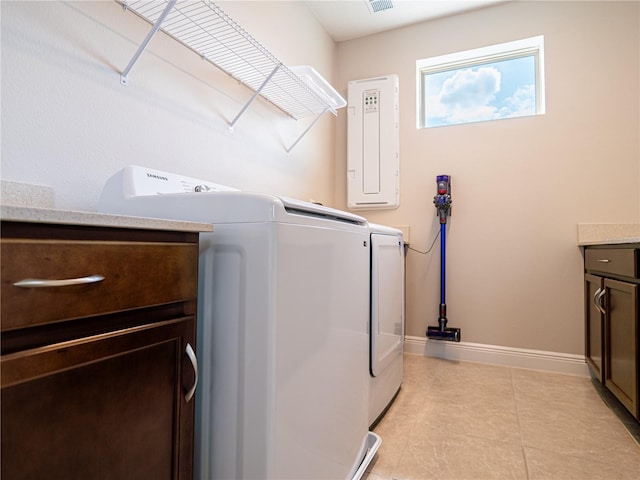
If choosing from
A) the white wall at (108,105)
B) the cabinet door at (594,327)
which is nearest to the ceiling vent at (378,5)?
the white wall at (108,105)

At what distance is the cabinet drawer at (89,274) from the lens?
0.50 metres

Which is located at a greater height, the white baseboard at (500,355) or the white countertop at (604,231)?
the white countertop at (604,231)

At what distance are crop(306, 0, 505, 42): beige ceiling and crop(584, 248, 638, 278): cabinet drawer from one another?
6.40 ft

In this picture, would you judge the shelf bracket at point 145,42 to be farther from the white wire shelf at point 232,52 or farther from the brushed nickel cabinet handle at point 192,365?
the brushed nickel cabinet handle at point 192,365

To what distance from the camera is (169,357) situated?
760 mm

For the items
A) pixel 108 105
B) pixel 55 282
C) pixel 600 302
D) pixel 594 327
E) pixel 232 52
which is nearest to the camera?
pixel 55 282

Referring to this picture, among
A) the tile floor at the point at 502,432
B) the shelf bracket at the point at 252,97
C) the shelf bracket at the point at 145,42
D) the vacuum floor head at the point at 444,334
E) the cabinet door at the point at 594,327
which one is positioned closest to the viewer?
the shelf bracket at the point at 145,42

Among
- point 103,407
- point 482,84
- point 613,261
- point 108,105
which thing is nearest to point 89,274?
point 103,407

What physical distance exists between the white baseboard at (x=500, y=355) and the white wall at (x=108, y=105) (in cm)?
179

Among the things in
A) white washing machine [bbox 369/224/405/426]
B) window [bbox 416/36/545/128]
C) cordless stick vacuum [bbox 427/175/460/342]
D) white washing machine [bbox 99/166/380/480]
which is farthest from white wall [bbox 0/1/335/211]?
window [bbox 416/36/545/128]

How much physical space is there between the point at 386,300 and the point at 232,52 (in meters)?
1.38

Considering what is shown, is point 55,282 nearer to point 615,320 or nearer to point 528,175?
point 615,320

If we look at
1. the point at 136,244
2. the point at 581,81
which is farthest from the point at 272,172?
the point at 581,81

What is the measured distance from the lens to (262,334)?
822 millimetres
